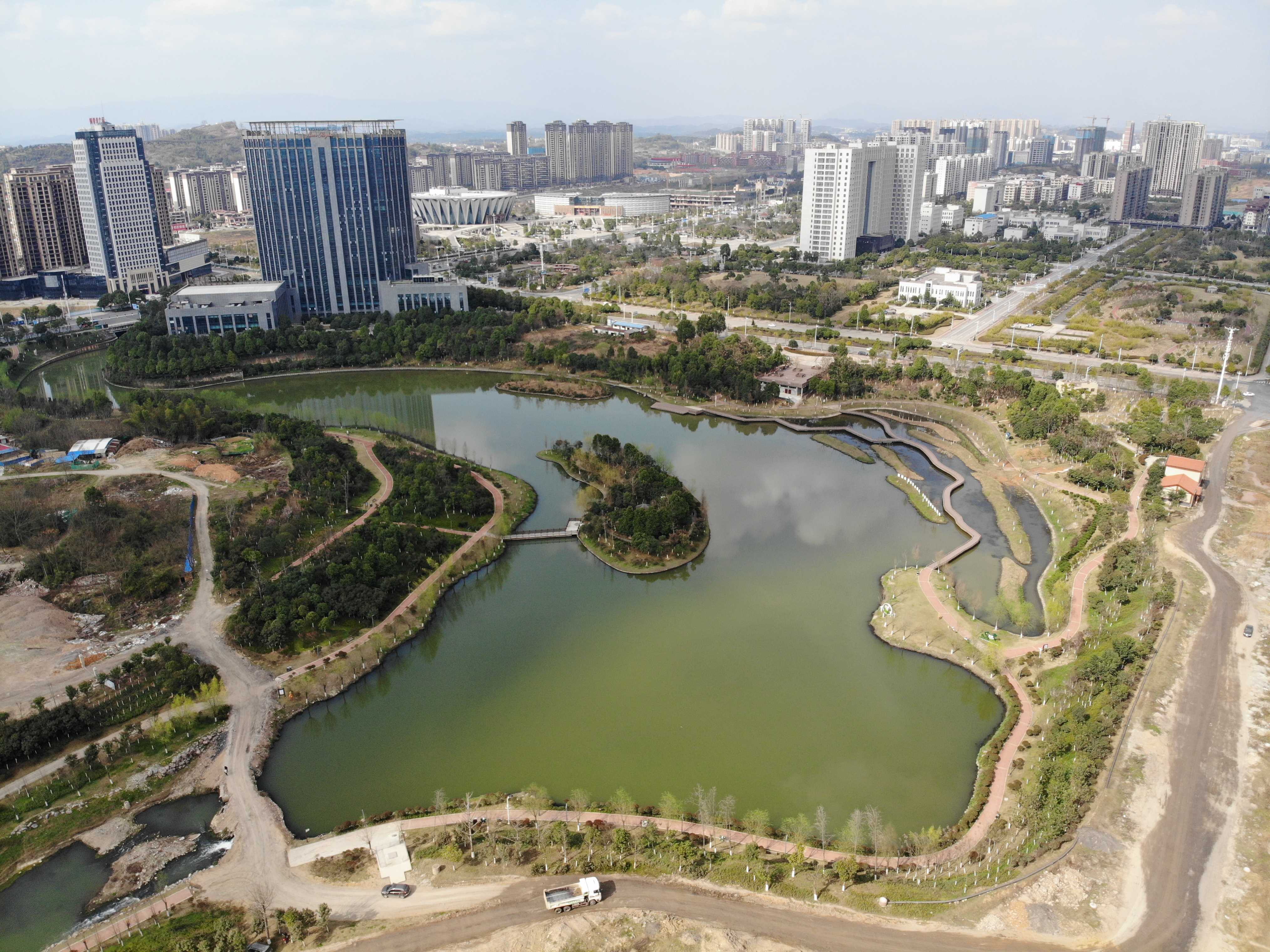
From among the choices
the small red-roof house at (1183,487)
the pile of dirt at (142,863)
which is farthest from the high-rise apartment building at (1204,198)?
the pile of dirt at (142,863)

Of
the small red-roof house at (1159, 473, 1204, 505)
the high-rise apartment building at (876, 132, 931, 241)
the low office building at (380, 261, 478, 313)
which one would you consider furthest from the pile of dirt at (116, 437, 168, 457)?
the high-rise apartment building at (876, 132, 931, 241)

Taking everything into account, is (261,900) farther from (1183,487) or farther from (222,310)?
(222,310)

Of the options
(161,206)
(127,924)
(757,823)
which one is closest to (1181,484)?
(757,823)

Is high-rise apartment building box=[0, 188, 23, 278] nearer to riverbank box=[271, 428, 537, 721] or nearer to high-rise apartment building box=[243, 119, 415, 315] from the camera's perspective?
high-rise apartment building box=[243, 119, 415, 315]

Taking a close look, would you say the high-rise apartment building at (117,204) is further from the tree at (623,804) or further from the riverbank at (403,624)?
the tree at (623,804)

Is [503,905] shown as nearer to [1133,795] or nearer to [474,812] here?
[474,812]

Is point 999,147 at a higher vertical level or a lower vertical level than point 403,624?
higher
